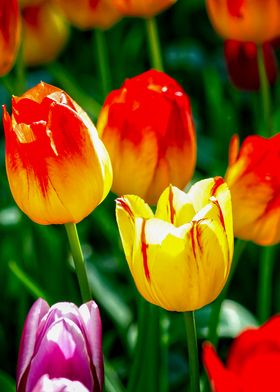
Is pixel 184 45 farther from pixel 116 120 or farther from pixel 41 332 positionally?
pixel 41 332

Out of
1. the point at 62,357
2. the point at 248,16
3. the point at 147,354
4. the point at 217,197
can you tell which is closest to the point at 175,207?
the point at 217,197

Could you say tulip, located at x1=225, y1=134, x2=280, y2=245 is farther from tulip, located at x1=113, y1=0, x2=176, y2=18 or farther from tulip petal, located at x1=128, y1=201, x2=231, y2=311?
tulip, located at x1=113, y1=0, x2=176, y2=18

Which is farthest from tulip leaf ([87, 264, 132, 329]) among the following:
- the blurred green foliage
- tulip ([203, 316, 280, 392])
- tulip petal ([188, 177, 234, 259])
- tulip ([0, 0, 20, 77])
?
tulip ([203, 316, 280, 392])

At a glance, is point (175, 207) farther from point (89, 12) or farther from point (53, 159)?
point (89, 12)

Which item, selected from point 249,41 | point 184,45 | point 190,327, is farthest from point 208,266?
point 184,45

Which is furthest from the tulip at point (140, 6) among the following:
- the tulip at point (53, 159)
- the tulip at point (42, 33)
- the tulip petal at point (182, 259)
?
the tulip petal at point (182, 259)

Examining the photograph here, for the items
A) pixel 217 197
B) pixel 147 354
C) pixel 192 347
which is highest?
pixel 217 197
